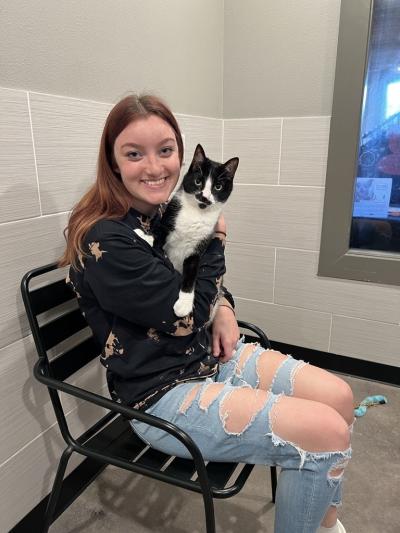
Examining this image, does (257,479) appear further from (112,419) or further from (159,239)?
(159,239)

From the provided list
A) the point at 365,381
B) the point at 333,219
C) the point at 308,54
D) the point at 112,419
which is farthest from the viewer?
the point at 365,381

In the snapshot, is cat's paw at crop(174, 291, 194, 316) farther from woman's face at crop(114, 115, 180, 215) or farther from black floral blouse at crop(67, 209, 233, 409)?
woman's face at crop(114, 115, 180, 215)

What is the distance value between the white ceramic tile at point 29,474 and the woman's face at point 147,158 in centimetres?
78

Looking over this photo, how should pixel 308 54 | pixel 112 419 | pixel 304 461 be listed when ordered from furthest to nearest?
pixel 308 54, pixel 112 419, pixel 304 461

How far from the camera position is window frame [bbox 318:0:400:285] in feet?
5.13

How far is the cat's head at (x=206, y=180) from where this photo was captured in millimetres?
Answer: 1060

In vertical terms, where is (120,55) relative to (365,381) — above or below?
above

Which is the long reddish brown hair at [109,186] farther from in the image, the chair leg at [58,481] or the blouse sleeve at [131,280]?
the chair leg at [58,481]

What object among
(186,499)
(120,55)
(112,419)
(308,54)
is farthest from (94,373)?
(308,54)

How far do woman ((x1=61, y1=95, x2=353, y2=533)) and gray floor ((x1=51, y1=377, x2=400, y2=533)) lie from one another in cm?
32

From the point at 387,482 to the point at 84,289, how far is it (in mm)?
1256

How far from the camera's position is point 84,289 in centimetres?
96

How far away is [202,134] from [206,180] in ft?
2.65

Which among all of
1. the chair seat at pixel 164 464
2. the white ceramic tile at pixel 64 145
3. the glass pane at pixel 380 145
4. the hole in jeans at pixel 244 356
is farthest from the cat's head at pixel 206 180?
the glass pane at pixel 380 145
